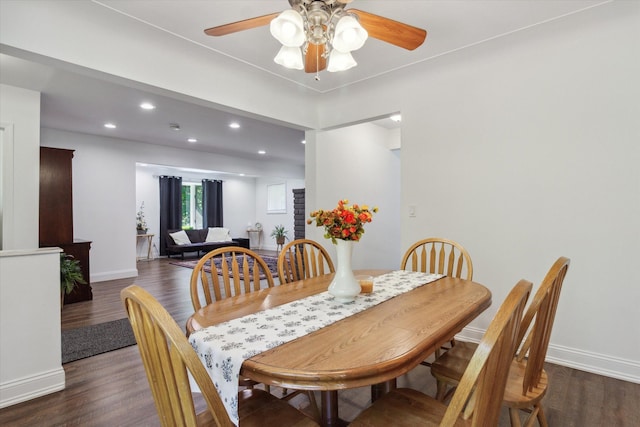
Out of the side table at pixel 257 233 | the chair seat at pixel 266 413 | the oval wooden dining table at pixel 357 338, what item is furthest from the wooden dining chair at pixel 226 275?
the side table at pixel 257 233

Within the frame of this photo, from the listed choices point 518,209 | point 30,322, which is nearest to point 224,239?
point 30,322

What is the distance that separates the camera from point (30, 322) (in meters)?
2.07

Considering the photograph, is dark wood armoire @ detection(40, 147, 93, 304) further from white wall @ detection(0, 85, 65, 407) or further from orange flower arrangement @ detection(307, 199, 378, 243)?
orange flower arrangement @ detection(307, 199, 378, 243)

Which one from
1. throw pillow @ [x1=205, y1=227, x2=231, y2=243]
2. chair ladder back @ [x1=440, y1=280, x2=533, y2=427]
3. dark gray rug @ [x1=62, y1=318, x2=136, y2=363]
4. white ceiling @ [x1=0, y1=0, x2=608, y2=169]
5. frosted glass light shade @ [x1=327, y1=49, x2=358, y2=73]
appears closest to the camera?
chair ladder back @ [x1=440, y1=280, x2=533, y2=427]

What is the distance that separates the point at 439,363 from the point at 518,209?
1674 mm

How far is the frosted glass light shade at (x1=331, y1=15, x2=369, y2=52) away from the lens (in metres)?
1.49

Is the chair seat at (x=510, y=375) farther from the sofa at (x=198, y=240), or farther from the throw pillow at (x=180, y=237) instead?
the throw pillow at (x=180, y=237)

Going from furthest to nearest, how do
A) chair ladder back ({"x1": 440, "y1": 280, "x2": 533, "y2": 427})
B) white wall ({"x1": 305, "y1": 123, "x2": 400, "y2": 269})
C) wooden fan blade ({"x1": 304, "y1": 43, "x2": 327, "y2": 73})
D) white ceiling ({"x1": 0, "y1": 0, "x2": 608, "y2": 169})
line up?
white wall ({"x1": 305, "y1": 123, "x2": 400, "y2": 269}), white ceiling ({"x1": 0, "y1": 0, "x2": 608, "y2": 169}), wooden fan blade ({"x1": 304, "y1": 43, "x2": 327, "y2": 73}), chair ladder back ({"x1": 440, "y1": 280, "x2": 533, "y2": 427})

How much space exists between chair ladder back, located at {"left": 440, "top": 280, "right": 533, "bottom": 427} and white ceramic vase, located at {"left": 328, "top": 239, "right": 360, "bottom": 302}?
73cm

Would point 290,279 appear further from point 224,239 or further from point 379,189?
point 224,239

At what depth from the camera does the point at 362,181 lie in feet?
A: 15.3

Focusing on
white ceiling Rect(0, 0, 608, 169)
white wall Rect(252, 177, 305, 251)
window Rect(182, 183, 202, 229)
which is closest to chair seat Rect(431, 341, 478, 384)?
white ceiling Rect(0, 0, 608, 169)

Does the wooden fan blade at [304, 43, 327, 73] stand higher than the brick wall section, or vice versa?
the wooden fan blade at [304, 43, 327, 73]

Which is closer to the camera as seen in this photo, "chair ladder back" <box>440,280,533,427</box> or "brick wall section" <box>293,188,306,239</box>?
"chair ladder back" <box>440,280,533,427</box>
